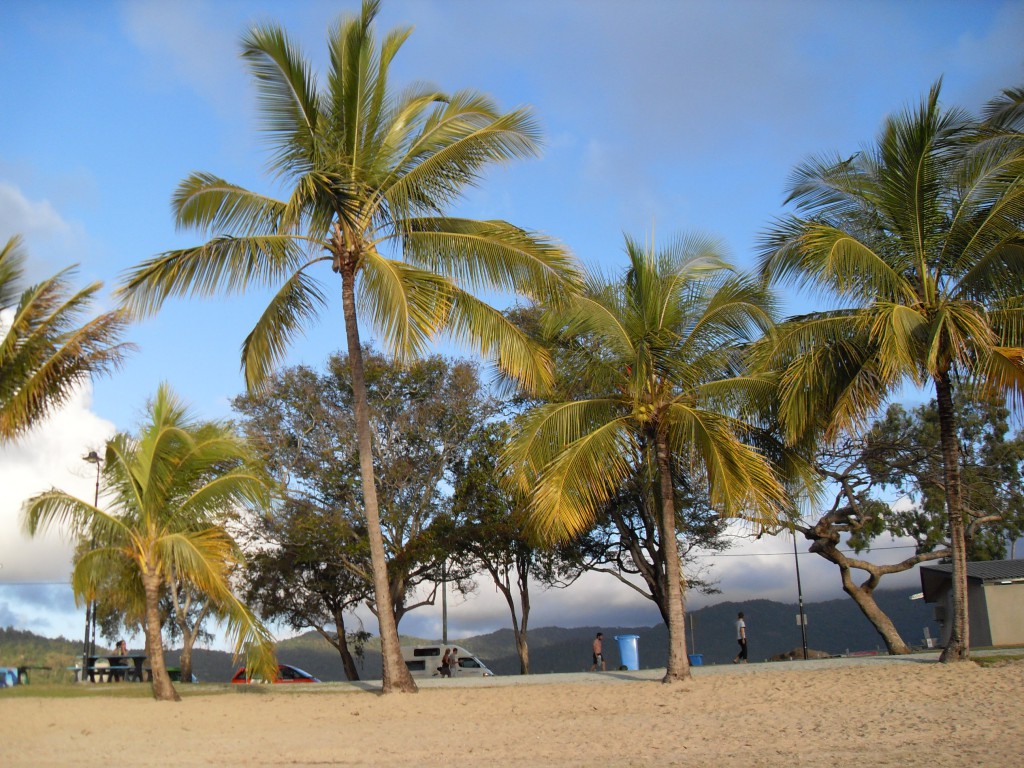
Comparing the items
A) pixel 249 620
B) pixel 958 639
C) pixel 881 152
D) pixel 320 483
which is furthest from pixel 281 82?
pixel 320 483

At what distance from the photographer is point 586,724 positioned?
1174 centimetres

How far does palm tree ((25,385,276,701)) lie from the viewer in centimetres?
1524

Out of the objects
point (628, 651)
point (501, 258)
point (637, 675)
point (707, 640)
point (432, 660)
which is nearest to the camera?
point (501, 258)

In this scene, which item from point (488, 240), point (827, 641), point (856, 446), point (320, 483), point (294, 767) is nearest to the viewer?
point (294, 767)

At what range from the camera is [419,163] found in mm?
15164

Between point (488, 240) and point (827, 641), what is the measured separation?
2544 inches

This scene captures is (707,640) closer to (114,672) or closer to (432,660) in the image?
(432,660)

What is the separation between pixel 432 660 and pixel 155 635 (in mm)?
19496

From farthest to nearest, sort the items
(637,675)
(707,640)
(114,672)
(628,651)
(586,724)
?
(707,640), (114,672), (628,651), (637,675), (586,724)

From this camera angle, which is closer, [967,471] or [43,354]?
[43,354]

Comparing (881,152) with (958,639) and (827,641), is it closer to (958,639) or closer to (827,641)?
(958,639)

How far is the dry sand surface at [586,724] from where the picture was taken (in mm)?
9484

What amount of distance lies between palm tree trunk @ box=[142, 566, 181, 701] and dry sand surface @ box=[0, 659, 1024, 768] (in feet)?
1.35

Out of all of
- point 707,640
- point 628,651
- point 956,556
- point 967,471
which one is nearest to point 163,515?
point 628,651
